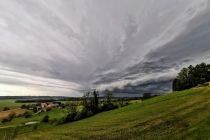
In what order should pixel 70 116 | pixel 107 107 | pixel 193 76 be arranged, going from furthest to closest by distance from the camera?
1. pixel 193 76
2. pixel 107 107
3. pixel 70 116

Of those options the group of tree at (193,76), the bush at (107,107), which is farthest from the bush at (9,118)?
the group of tree at (193,76)

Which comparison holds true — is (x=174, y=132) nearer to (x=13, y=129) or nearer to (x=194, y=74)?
(x=13, y=129)

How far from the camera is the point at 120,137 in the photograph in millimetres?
47125

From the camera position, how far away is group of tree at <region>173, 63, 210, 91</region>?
17150cm

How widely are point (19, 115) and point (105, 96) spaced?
211 feet

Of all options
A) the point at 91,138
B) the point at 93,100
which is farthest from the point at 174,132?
the point at 93,100

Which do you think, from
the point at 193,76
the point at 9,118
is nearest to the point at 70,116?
the point at 9,118

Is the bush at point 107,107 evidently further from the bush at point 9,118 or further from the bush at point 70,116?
the bush at point 9,118

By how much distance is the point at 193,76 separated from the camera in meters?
174

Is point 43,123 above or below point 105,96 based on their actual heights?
below

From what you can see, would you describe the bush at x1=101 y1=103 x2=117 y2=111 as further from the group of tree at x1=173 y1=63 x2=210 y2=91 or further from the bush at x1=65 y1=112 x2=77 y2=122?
the group of tree at x1=173 y1=63 x2=210 y2=91

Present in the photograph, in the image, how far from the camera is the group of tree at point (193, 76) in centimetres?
17150

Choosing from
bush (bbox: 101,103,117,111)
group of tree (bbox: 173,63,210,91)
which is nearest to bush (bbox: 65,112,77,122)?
bush (bbox: 101,103,117,111)

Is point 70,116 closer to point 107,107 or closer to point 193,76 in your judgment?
point 107,107
